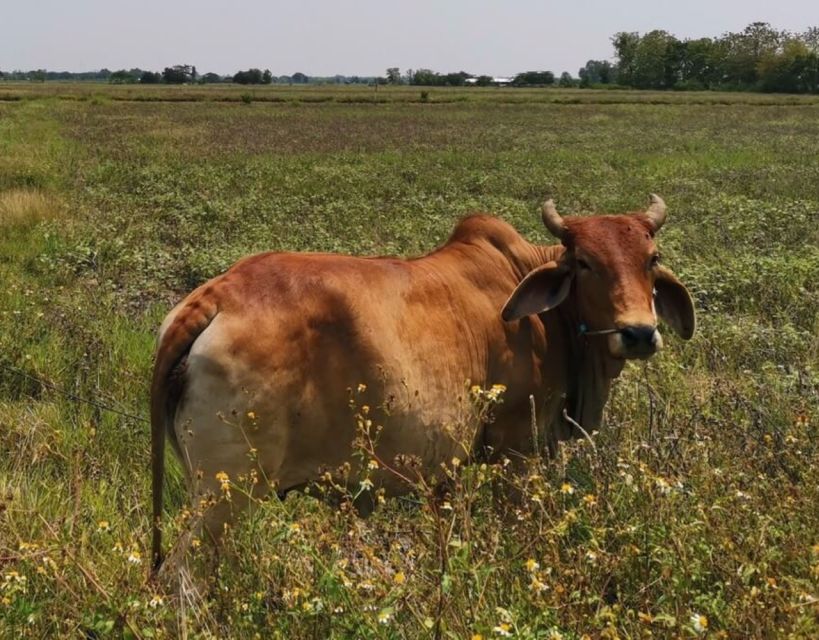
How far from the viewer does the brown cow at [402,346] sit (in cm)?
330

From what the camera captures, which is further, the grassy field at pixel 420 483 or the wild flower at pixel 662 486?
the wild flower at pixel 662 486

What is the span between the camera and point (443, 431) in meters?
3.81

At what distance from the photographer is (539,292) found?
420 cm

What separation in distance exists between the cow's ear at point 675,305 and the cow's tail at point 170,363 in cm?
252

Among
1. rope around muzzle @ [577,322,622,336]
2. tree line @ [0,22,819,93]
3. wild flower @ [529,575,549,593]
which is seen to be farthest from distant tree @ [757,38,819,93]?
wild flower @ [529,575,549,593]

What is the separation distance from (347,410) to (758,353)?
4.32 m

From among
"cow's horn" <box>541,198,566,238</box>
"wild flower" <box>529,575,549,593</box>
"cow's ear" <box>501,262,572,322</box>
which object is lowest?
"wild flower" <box>529,575,549,593</box>

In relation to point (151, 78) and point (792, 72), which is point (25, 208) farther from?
point (151, 78)

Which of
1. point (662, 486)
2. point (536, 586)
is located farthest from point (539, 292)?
point (536, 586)

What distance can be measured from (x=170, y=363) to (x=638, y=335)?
216 cm

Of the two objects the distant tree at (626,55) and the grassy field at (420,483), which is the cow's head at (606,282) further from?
the distant tree at (626,55)

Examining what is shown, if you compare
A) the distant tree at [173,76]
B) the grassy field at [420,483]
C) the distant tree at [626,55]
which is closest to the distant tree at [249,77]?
the distant tree at [173,76]

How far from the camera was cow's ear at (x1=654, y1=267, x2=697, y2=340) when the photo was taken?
178 inches

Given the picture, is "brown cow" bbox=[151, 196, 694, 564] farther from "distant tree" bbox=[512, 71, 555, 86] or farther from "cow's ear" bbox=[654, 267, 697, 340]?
"distant tree" bbox=[512, 71, 555, 86]
